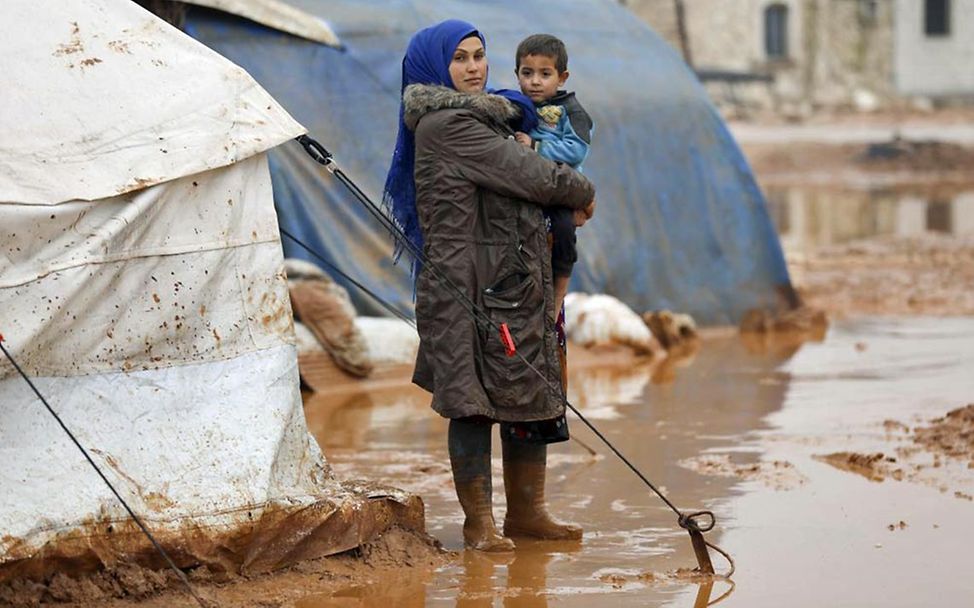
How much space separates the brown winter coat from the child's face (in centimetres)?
19

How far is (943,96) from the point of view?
147 ft

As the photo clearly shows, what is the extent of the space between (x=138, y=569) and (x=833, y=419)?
4187 mm

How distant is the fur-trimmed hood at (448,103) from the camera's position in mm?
5195

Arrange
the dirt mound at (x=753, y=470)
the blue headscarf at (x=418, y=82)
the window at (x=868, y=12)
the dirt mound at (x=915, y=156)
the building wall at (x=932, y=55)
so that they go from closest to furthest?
the blue headscarf at (x=418, y=82)
the dirt mound at (x=753, y=470)
the dirt mound at (x=915, y=156)
the window at (x=868, y=12)
the building wall at (x=932, y=55)

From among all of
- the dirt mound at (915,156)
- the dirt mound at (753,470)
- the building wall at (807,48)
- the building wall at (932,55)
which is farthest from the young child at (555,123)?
the building wall at (932,55)

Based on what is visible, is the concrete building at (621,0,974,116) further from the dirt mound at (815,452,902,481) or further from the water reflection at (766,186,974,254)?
the dirt mound at (815,452,902,481)

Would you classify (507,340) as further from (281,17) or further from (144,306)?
(281,17)

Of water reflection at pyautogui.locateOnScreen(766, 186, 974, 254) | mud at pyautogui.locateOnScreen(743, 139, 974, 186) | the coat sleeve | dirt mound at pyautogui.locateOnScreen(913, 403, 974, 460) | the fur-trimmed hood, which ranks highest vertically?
the fur-trimmed hood

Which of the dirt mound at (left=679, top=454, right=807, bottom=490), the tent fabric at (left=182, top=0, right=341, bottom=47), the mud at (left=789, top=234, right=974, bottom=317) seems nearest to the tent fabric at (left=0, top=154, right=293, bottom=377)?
the dirt mound at (left=679, top=454, right=807, bottom=490)

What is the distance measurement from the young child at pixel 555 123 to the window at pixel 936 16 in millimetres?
42486

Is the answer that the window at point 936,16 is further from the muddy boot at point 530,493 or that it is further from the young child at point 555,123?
the muddy boot at point 530,493

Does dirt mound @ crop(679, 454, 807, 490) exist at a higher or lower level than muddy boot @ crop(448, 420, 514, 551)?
lower

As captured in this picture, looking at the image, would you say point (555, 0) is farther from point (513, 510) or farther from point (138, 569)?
point (138, 569)

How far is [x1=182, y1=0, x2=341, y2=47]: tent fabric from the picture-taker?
962cm
